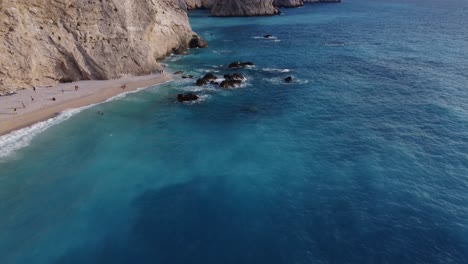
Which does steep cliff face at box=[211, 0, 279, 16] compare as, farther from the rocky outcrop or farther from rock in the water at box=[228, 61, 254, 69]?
rock in the water at box=[228, 61, 254, 69]

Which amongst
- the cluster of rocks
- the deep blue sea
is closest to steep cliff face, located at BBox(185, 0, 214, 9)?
the cluster of rocks

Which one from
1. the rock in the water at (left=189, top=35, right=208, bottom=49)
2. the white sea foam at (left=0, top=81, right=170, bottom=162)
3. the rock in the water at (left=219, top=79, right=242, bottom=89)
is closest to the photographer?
the white sea foam at (left=0, top=81, right=170, bottom=162)

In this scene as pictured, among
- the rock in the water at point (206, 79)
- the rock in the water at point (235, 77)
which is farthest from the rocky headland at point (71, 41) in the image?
the rock in the water at point (235, 77)

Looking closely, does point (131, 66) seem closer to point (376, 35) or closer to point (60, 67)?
point (60, 67)

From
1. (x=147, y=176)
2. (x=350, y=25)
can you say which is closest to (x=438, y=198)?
(x=147, y=176)

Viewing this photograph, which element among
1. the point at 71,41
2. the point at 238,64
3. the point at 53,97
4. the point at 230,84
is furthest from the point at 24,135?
the point at 238,64

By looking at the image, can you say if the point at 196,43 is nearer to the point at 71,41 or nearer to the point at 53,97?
the point at 71,41
